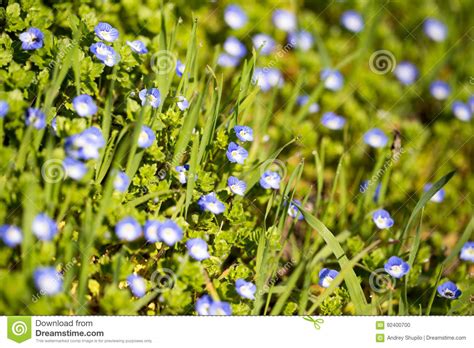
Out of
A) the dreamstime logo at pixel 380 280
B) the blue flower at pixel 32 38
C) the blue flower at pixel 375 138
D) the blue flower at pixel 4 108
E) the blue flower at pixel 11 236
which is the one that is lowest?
the dreamstime logo at pixel 380 280

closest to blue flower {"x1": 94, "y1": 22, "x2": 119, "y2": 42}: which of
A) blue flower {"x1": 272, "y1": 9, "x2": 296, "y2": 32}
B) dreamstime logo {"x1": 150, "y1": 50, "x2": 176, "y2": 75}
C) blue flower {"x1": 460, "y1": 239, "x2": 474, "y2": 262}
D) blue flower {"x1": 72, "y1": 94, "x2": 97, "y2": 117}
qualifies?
dreamstime logo {"x1": 150, "y1": 50, "x2": 176, "y2": 75}

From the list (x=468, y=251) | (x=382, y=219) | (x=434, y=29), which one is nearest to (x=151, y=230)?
(x=382, y=219)

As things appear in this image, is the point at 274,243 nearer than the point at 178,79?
Yes

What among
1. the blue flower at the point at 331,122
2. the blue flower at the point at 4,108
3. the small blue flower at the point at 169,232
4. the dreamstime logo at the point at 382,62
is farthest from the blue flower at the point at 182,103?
the dreamstime logo at the point at 382,62

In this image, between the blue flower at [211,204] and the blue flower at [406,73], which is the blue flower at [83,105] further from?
the blue flower at [406,73]

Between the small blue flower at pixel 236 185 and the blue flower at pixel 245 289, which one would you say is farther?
the small blue flower at pixel 236 185

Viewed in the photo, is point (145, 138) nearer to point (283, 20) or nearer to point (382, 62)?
point (283, 20)

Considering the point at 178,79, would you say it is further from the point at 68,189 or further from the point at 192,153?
the point at 68,189
